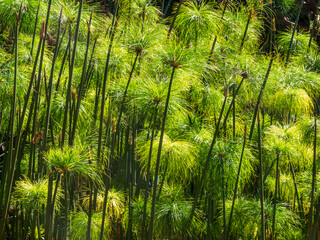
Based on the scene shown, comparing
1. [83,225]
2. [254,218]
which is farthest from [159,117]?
[254,218]

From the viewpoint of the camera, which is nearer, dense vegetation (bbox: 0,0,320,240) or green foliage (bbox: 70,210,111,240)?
dense vegetation (bbox: 0,0,320,240)

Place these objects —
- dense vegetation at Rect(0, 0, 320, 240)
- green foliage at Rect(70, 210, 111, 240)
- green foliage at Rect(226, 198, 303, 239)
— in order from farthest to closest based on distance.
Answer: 1. green foliage at Rect(226, 198, 303, 239)
2. green foliage at Rect(70, 210, 111, 240)
3. dense vegetation at Rect(0, 0, 320, 240)

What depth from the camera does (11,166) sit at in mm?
2613

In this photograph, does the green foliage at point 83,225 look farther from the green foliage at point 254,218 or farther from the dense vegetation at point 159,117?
the green foliage at point 254,218

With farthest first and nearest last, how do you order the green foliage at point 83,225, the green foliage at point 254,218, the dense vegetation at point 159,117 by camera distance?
the green foliage at point 254,218 → the green foliage at point 83,225 → the dense vegetation at point 159,117

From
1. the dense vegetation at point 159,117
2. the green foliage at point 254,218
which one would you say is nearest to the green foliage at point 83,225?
the dense vegetation at point 159,117

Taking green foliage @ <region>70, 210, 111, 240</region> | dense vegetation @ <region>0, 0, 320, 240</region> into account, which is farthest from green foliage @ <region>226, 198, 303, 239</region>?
green foliage @ <region>70, 210, 111, 240</region>

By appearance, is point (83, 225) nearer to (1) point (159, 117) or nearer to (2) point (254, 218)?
(1) point (159, 117)

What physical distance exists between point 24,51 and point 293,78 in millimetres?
2176

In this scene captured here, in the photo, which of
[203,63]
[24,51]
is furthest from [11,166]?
[203,63]

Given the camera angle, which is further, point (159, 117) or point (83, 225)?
point (83, 225)

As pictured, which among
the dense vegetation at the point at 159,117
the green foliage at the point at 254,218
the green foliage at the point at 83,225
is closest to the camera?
the dense vegetation at the point at 159,117

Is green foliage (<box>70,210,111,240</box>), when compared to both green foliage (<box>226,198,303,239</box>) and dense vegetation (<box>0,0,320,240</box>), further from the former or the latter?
green foliage (<box>226,198,303,239</box>)

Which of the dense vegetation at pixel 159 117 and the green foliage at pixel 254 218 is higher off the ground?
the dense vegetation at pixel 159 117
